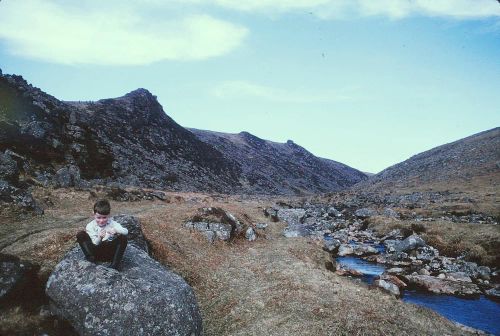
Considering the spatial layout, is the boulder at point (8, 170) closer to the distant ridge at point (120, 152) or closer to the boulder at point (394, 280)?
the distant ridge at point (120, 152)

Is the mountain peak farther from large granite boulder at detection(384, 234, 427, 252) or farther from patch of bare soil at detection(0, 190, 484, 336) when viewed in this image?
large granite boulder at detection(384, 234, 427, 252)

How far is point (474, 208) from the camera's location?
4641 cm

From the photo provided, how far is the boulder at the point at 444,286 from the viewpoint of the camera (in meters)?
19.3

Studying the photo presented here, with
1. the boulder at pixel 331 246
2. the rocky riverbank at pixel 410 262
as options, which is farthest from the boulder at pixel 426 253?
the boulder at pixel 331 246

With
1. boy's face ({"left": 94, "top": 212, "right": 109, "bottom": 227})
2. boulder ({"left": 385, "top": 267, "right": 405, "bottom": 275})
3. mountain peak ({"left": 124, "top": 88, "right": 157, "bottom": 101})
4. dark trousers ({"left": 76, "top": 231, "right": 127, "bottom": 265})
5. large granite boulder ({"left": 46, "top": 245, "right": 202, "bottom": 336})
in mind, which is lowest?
boulder ({"left": 385, "top": 267, "right": 405, "bottom": 275})

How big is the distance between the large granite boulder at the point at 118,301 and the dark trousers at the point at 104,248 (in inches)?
13.3

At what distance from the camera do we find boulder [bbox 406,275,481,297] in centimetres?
1930

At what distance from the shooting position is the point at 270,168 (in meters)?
159

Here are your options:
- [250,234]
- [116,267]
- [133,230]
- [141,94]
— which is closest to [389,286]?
[250,234]

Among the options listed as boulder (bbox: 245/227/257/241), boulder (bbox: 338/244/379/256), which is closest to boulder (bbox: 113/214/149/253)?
boulder (bbox: 245/227/257/241)

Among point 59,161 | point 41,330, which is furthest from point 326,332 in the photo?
point 59,161

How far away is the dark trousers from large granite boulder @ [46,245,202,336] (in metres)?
0.34

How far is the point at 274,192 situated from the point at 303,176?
161ft

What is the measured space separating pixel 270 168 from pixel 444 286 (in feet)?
457
